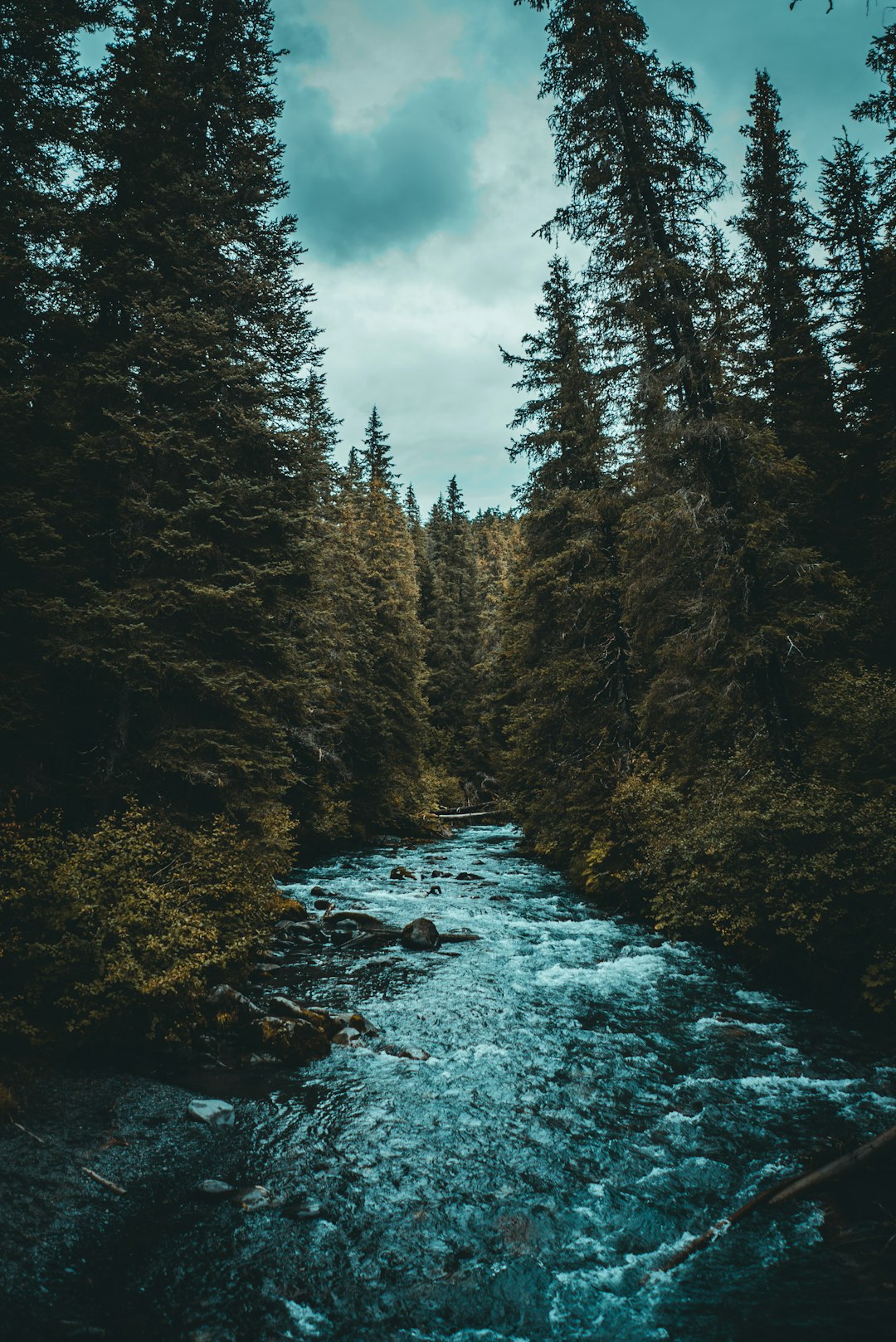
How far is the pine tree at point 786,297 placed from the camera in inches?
744

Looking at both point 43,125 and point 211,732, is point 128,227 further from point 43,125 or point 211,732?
point 211,732

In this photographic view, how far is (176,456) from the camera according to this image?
1222cm

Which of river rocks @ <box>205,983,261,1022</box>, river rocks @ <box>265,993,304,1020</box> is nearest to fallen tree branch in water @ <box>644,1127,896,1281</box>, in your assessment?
river rocks @ <box>265,993,304,1020</box>

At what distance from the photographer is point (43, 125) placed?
37.8 ft

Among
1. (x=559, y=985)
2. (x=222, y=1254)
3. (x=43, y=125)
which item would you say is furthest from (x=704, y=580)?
(x=43, y=125)

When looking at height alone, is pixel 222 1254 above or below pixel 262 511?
below

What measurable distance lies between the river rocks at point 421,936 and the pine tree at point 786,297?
15505mm

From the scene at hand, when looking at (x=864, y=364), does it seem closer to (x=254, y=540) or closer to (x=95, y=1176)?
(x=254, y=540)

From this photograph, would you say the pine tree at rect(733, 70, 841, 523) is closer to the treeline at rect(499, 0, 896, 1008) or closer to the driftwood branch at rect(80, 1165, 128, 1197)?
the treeline at rect(499, 0, 896, 1008)

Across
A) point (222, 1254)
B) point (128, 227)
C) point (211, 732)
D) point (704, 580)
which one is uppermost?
point (128, 227)

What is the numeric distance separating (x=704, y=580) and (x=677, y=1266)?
1036 cm

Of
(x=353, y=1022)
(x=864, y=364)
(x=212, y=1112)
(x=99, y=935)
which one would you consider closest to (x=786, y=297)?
(x=864, y=364)

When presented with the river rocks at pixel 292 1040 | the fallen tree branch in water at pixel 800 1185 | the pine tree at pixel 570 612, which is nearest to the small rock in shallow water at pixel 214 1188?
the river rocks at pixel 292 1040

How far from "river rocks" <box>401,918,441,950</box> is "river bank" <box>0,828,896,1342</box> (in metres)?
3.06
